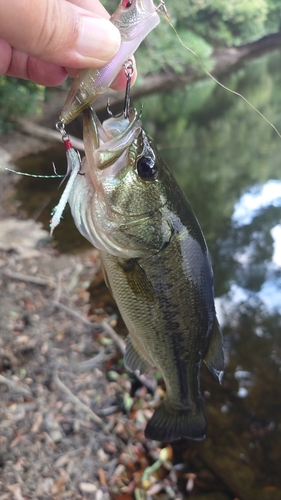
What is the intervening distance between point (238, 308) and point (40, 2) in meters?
4.59

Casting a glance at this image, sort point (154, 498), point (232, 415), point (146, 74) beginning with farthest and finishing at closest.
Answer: point (146, 74) → point (232, 415) → point (154, 498)

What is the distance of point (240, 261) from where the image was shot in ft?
20.4

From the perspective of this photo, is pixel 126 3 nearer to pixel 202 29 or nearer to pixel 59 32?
pixel 59 32

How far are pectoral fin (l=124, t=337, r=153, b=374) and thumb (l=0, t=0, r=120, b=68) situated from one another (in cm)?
131

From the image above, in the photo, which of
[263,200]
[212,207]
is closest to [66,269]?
[212,207]

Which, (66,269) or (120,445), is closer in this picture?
(120,445)

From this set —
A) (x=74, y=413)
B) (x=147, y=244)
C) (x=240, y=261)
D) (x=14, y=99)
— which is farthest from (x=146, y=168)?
(x=14, y=99)

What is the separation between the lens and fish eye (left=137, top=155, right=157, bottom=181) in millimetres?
1538

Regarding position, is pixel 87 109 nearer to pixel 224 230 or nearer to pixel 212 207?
pixel 224 230

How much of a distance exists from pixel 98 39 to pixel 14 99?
9.50 metres

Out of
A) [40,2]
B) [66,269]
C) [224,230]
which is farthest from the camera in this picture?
[224,230]

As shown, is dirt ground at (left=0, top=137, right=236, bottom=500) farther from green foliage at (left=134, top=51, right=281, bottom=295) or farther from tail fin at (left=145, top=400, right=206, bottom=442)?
green foliage at (left=134, top=51, right=281, bottom=295)

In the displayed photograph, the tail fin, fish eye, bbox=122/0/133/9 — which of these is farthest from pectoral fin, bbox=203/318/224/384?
fish eye, bbox=122/0/133/9

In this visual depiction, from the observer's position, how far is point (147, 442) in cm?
320
